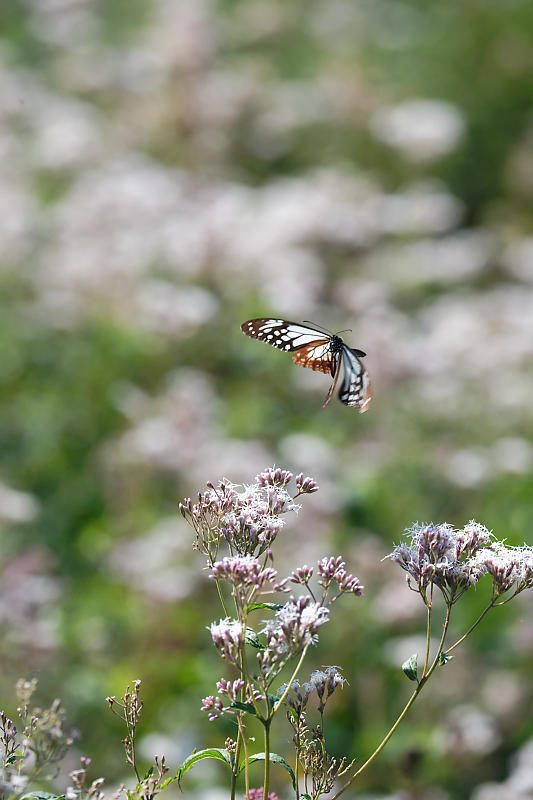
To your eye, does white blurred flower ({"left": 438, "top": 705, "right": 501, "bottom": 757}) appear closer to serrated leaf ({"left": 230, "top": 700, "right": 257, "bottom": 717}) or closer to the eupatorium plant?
the eupatorium plant

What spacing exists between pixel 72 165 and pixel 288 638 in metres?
8.11

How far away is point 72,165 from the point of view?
30.1 ft

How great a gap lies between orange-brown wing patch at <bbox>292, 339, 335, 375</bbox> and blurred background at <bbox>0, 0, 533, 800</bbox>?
3.36ft

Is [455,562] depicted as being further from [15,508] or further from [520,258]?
[520,258]

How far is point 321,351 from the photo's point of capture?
2.53 meters

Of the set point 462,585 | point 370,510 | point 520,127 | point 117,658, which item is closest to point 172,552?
point 117,658

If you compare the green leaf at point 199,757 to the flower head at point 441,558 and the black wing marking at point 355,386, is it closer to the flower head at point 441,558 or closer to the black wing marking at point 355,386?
the flower head at point 441,558

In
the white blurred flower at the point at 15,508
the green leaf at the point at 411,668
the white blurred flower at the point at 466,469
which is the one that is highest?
the white blurred flower at the point at 466,469

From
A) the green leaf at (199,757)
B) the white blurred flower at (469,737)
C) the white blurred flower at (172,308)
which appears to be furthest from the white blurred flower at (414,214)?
the green leaf at (199,757)

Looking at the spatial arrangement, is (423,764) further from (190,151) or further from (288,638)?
(190,151)

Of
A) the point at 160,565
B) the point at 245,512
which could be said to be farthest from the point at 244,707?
the point at 160,565

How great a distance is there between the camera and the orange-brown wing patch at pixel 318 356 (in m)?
2.52

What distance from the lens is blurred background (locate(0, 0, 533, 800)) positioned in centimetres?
471

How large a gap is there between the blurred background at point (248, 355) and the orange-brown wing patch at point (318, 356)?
40.3 inches
